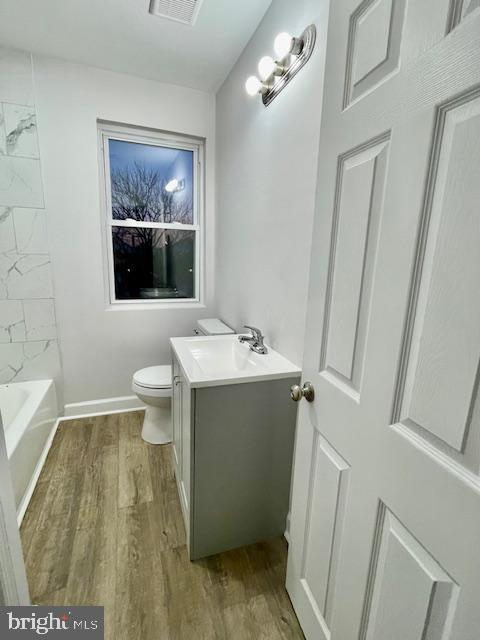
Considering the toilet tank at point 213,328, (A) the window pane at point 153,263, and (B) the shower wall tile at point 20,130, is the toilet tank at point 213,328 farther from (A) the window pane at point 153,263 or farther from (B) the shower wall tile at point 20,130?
(B) the shower wall tile at point 20,130

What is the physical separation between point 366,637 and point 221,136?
2752 millimetres

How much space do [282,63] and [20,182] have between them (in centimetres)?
183

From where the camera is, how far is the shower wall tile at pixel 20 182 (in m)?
Result: 2.02

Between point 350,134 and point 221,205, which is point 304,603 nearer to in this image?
point 350,134

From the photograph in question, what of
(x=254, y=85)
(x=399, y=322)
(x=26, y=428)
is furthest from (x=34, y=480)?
(x=254, y=85)

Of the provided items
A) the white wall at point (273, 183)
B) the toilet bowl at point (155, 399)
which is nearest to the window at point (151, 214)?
the white wall at point (273, 183)

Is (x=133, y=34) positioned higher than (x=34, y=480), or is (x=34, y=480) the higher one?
(x=133, y=34)

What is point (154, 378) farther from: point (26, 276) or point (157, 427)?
point (26, 276)

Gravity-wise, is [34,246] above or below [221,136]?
below

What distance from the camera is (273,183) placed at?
5.13ft

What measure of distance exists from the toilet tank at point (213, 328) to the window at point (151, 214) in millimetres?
423

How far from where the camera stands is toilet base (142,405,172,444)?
2168 mm

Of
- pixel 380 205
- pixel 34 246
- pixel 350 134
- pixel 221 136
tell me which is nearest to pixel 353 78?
pixel 350 134

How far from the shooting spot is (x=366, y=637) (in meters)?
0.76
